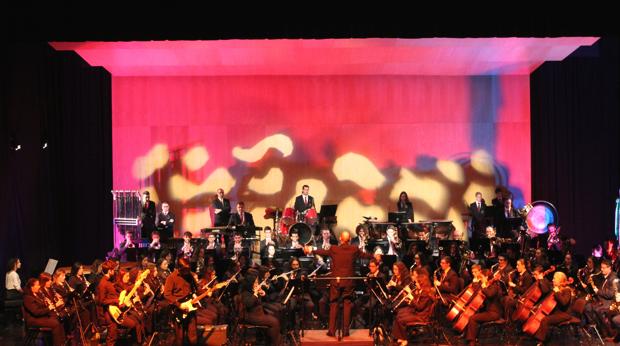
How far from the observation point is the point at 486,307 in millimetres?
11258

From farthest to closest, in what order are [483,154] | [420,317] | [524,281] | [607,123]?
[483,154] → [607,123] → [524,281] → [420,317]

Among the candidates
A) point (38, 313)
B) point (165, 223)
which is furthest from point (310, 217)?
point (38, 313)

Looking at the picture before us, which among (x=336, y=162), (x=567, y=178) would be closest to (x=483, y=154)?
(x=567, y=178)

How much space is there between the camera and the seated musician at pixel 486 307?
11.1 metres

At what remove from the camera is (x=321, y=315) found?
42.1 ft

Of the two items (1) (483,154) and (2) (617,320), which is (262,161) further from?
(2) (617,320)

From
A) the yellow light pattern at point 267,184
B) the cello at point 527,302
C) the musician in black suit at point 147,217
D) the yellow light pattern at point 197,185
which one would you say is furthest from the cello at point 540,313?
the yellow light pattern at point 197,185

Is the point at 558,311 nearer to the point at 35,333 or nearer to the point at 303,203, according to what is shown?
the point at 35,333

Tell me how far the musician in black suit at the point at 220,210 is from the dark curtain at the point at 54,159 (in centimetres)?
309

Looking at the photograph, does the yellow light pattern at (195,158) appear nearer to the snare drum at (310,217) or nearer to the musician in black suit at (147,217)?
the musician in black suit at (147,217)

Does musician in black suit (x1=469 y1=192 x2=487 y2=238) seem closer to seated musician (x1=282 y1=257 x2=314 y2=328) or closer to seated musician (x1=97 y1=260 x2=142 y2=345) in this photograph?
seated musician (x1=282 y1=257 x2=314 y2=328)

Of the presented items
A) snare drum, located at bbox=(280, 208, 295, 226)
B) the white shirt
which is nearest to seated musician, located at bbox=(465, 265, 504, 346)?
snare drum, located at bbox=(280, 208, 295, 226)

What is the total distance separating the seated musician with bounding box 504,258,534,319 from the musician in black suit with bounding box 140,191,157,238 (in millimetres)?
8312

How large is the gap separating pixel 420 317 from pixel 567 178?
9161 mm
